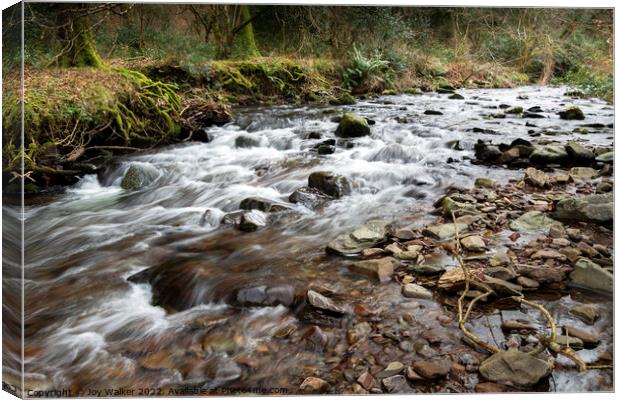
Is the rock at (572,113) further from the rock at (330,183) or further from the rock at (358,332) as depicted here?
the rock at (358,332)

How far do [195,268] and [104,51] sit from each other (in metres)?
1.23

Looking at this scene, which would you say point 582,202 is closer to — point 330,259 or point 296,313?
point 330,259

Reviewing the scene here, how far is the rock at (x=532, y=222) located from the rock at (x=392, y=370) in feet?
3.31

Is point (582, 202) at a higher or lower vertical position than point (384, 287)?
higher

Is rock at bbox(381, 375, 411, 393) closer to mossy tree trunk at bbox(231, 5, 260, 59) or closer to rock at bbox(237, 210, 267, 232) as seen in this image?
rock at bbox(237, 210, 267, 232)

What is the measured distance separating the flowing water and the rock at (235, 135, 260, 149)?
2 cm

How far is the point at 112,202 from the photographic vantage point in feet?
8.99

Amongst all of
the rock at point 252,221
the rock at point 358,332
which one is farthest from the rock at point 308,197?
the rock at point 358,332

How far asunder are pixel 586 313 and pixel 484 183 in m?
0.89

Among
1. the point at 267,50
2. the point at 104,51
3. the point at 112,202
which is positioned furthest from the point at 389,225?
the point at 104,51

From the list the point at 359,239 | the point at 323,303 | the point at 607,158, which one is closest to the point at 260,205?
the point at 359,239

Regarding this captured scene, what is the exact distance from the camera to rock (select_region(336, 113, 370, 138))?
3.21 meters

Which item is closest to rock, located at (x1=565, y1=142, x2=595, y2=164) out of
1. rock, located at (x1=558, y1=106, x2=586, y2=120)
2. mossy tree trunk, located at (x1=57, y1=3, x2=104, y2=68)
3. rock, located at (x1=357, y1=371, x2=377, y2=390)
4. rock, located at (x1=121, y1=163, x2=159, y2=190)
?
rock, located at (x1=558, y1=106, x2=586, y2=120)

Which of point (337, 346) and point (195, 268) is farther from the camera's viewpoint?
point (195, 268)
